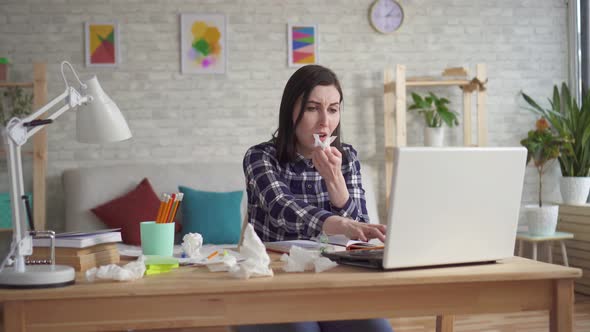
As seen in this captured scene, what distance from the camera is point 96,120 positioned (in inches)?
60.6

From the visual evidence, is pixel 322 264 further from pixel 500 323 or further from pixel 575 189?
pixel 575 189

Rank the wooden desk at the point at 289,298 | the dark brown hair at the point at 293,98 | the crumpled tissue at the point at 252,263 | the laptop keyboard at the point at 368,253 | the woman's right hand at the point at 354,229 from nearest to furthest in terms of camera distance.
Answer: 1. the wooden desk at the point at 289,298
2. the crumpled tissue at the point at 252,263
3. the laptop keyboard at the point at 368,253
4. the woman's right hand at the point at 354,229
5. the dark brown hair at the point at 293,98

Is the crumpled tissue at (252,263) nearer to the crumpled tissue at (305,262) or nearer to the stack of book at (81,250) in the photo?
the crumpled tissue at (305,262)

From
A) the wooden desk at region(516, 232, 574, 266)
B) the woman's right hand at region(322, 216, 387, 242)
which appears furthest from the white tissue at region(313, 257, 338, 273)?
the wooden desk at region(516, 232, 574, 266)

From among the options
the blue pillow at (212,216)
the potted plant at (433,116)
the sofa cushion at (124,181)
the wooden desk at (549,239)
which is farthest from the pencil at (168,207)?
the potted plant at (433,116)

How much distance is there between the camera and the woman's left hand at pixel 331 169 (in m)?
1.98

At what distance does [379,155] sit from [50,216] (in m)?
2.40

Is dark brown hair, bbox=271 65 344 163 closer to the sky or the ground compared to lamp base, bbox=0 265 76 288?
closer to the sky

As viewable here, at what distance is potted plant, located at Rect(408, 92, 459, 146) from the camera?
4.80 m

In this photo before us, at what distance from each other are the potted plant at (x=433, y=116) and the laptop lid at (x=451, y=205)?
337 centimetres

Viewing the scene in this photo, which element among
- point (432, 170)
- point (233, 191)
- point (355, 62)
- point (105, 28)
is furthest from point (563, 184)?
point (432, 170)

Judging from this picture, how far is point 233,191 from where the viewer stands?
4438 mm

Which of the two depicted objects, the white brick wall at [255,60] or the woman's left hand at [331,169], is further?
the white brick wall at [255,60]

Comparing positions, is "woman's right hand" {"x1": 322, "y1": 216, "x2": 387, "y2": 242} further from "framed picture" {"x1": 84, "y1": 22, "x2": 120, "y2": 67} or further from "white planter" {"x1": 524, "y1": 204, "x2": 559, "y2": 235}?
"framed picture" {"x1": 84, "y1": 22, "x2": 120, "y2": 67}
